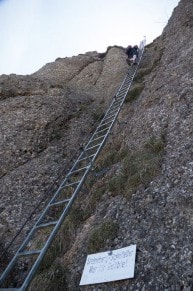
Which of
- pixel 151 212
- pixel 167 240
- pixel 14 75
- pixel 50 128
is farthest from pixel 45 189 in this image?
pixel 14 75

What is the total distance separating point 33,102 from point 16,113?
142 cm

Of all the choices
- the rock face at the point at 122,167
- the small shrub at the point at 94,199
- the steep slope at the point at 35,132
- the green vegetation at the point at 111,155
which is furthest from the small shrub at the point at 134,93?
the small shrub at the point at 94,199

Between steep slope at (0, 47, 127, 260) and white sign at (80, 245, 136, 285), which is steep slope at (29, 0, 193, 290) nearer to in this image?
white sign at (80, 245, 136, 285)

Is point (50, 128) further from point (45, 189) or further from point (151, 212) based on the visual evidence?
point (151, 212)

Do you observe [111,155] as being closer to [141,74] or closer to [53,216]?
[53,216]

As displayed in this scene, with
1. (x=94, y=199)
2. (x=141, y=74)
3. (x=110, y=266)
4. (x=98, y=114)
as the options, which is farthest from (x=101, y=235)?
(x=141, y=74)

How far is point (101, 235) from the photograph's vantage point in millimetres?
9430

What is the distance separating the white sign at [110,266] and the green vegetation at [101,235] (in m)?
0.45

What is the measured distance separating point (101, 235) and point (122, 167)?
3.23 metres

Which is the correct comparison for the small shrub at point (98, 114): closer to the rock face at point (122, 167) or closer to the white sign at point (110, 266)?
the rock face at point (122, 167)

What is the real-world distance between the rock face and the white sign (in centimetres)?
16

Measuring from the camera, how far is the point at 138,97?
61.5 ft

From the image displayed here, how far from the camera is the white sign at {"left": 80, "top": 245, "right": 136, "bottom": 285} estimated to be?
25.8 ft

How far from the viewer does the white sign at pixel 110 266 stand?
7859mm
